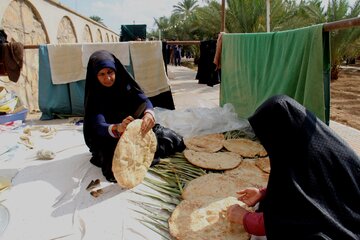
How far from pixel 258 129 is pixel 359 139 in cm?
256

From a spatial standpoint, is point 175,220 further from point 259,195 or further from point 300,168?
point 300,168

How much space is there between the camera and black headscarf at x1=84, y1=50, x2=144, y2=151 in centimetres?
252

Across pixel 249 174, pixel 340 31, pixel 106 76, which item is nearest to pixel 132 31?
pixel 340 31

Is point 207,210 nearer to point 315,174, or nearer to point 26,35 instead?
point 315,174

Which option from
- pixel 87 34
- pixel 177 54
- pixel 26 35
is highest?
pixel 87 34

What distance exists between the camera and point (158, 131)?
9.59 ft

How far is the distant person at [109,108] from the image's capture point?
2.45 m

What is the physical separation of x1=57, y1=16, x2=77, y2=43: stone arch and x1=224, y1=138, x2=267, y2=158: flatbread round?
5973 mm

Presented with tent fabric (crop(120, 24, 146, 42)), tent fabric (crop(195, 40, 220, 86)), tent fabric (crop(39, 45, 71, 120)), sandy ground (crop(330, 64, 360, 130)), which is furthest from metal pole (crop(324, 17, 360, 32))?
tent fabric (crop(120, 24, 146, 42))

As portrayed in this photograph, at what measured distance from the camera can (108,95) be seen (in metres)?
2.65

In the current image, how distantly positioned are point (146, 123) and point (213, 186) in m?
0.73

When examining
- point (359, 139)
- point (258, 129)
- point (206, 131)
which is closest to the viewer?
point (258, 129)

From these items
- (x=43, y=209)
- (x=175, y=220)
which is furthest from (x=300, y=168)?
(x=43, y=209)

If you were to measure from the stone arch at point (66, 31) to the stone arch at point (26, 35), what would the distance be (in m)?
1.36
